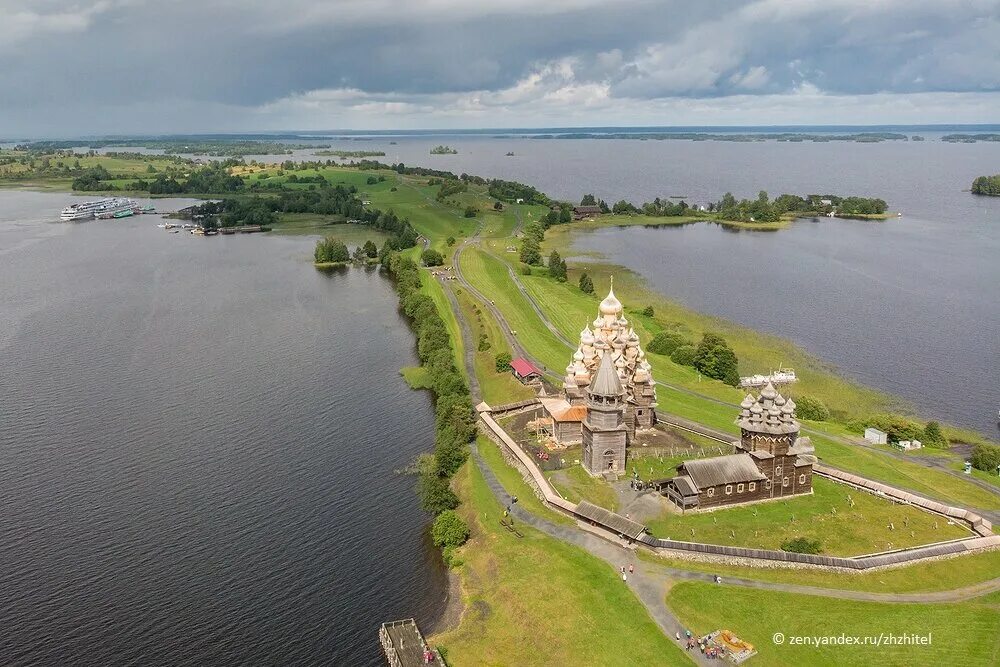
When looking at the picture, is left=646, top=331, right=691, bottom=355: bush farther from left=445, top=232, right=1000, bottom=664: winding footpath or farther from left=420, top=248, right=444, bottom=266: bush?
left=420, top=248, right=444, bottom=266: bush

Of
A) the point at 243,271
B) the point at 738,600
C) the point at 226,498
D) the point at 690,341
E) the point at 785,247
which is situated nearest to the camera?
the point at 738,600

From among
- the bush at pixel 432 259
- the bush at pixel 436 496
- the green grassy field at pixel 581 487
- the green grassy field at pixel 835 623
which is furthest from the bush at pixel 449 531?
the bush at pixel 432 259

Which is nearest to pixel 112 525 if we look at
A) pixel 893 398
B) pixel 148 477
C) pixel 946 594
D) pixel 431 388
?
pixel 148 477

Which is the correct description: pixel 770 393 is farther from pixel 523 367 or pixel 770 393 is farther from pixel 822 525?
pixel 523 367

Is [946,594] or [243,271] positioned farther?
[243,271]

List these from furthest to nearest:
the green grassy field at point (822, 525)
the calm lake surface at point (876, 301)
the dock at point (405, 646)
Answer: the calm lake surface at point (876, 301)
the green grassy field at point (822, 525)
the dock at point (405, 646)

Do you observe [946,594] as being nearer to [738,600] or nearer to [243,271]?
[738,600]

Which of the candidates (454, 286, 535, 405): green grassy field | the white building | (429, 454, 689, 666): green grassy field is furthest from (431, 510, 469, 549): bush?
the white building

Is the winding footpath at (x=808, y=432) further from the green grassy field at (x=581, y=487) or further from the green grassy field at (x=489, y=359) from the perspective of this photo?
the green grassy field at (x=581, y=487)
